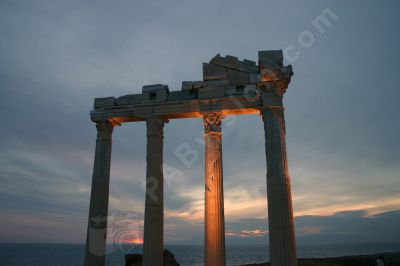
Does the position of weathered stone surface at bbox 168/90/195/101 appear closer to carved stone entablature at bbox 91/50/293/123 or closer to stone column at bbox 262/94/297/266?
carved stone entablature at bbox 91/50/293/123

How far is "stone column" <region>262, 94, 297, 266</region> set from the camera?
719 inches

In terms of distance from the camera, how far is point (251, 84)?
21609 millimetres

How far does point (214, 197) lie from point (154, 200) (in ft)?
12.7

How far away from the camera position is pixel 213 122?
2194 cm

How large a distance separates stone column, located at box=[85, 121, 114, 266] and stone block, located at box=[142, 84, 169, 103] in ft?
11.1

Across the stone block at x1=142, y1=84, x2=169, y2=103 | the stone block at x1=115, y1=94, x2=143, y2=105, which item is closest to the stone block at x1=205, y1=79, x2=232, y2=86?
the stone block at x1=142, y1=84, x2=169, y2=103

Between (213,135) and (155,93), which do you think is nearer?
(213,135)

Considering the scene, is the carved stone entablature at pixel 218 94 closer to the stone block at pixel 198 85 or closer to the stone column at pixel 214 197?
the stone block at pixel 198 85

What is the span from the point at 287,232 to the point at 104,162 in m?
12.7

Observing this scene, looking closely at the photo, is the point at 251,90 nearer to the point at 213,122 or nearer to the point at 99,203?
the point at 213,122

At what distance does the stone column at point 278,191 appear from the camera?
1825cm

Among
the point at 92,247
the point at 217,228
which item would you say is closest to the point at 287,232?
the point at 217,228

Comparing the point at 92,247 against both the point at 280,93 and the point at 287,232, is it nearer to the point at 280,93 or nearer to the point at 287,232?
the point at 287,232

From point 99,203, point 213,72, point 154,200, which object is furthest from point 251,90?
point 99,203
